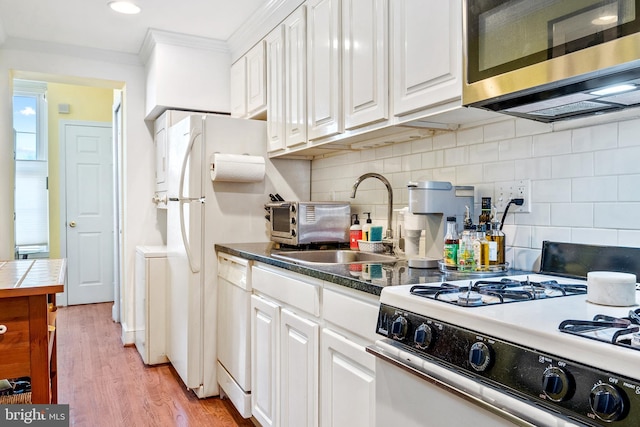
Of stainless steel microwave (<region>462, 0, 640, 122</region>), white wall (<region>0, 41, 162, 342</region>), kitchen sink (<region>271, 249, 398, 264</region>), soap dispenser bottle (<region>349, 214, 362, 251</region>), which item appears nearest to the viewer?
stainless steel microwave (<region>462, 0, 640, 122</region>)

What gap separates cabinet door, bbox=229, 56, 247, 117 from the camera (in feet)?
10.9

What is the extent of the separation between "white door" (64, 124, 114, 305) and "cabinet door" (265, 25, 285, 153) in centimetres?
330

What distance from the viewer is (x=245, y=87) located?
3314 millimetres

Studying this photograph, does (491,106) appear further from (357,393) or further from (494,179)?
(357,393)

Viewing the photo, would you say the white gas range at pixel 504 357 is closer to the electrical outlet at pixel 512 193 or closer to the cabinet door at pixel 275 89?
the electrical outlet at pixel 512 193

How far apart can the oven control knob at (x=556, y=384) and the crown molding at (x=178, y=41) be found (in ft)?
11.0

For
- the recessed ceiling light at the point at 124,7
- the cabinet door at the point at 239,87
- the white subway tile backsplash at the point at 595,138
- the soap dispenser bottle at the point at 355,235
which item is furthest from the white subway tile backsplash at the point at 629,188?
the recessed ceiling light at the point at 124,7

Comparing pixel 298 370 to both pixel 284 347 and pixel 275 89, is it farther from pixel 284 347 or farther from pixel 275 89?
pixel 275 89

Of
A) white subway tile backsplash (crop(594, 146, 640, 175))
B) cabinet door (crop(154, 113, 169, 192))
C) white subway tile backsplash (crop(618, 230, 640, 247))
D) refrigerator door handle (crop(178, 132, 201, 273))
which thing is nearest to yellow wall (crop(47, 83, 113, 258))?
cabinet door (crop(154, 113, 169, 192))

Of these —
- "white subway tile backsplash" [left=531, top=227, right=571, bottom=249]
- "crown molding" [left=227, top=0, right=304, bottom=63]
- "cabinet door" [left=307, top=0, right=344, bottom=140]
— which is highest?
"crown molding" [left=227, top=0, right=304, bottom=63]

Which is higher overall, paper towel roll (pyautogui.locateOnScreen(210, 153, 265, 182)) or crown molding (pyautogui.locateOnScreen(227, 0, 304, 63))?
crown molding (pyautogui.locateOnScreen(227, 0, 304, 63))

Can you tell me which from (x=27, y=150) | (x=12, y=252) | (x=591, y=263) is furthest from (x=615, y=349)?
(x=27, y=150)

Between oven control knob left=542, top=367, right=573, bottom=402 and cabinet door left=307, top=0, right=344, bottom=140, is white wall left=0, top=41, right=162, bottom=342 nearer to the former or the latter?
cabinet door left=307, top=0, right=344, bottom=140

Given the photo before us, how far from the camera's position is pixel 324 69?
2.32m
